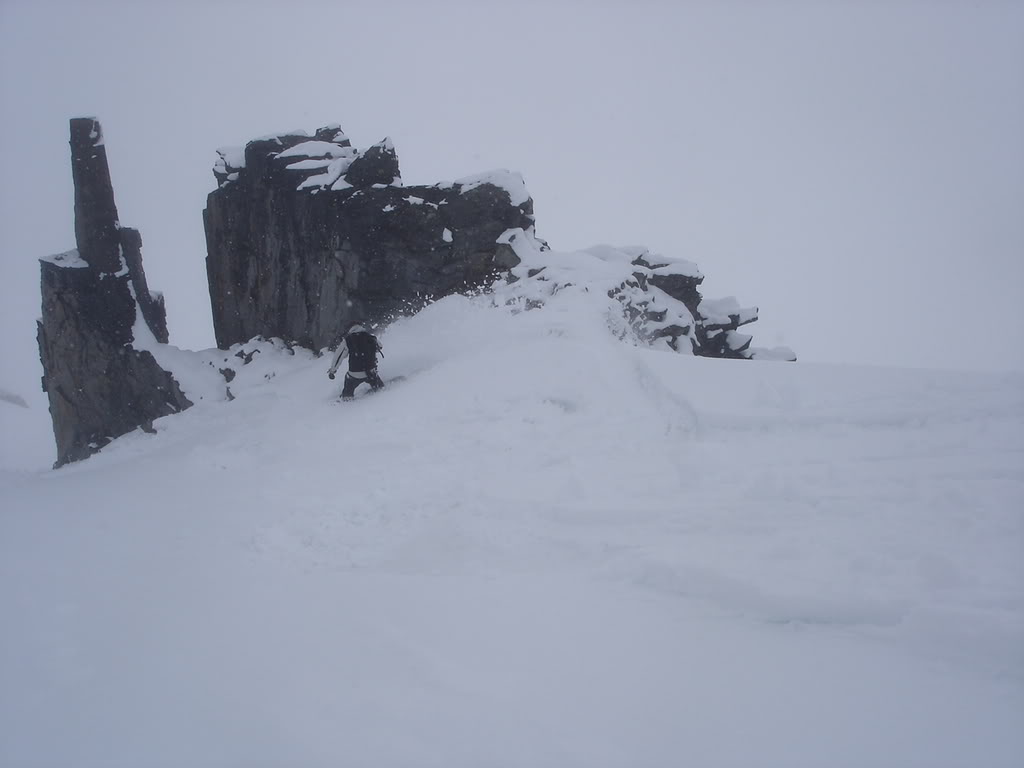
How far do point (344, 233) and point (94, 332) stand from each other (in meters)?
8.19

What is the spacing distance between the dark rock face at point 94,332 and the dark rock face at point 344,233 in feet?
11.0

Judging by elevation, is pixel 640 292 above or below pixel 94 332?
above

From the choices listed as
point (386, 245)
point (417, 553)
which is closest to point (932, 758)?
point (417, 553)

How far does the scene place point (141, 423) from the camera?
18.6m

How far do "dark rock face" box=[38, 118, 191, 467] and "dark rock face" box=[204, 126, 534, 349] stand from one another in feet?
11.0

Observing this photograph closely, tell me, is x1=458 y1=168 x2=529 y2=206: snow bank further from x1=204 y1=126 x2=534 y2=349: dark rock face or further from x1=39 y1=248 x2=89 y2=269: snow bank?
x1=39 y1=248 x2=89 y2=269: snow bank

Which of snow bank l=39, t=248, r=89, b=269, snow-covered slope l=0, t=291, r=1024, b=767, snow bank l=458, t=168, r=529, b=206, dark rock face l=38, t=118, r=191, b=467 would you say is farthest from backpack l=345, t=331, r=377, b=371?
snow bank l=39, t=248, r=89, b=269

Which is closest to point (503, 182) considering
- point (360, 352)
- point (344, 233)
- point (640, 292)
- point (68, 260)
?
point (344, 233)

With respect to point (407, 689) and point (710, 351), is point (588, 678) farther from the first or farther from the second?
point (710, 351)

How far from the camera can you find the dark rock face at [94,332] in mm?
18641

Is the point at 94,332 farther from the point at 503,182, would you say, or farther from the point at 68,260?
the point at 503,182

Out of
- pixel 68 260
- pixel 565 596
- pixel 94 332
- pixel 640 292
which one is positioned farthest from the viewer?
pixel 68 260

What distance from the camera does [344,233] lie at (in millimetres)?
17438

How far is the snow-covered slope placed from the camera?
2.88 meters
